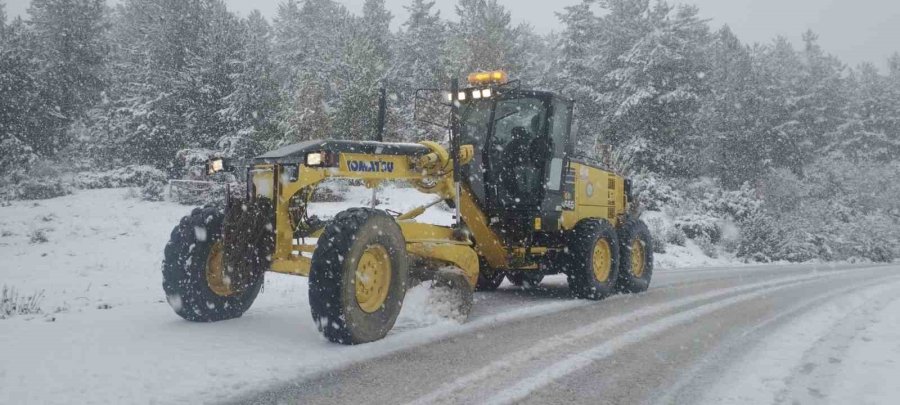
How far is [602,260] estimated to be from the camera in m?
8.35

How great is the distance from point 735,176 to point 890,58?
5061 centimetres

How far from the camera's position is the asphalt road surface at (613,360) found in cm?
359

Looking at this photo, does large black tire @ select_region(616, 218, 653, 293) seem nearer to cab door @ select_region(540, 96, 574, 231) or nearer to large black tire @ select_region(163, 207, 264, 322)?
cab door @ select_region(540, 96, 574, 231)

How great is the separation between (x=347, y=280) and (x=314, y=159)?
0.97 m

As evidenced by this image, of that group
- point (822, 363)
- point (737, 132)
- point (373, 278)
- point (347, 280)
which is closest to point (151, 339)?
point (347, 280)

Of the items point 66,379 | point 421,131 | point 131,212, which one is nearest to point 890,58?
point 421,131

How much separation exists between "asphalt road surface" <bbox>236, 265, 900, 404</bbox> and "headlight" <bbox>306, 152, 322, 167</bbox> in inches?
61.3

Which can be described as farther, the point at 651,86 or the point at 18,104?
the point at 651,86

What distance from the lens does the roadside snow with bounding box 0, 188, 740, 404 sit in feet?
11.3

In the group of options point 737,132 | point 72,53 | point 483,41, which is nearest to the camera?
point 483,41

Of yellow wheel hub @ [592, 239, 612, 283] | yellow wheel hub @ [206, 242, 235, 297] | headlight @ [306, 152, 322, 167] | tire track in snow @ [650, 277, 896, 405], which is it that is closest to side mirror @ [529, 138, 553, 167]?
yellow wheel hub @ [592, 239, 612, 283]

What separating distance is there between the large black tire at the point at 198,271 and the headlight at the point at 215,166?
0.35m

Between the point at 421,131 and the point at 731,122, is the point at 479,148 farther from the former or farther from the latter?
the point at 731,122

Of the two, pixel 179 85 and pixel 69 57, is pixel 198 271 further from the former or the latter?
pixel 69 57
